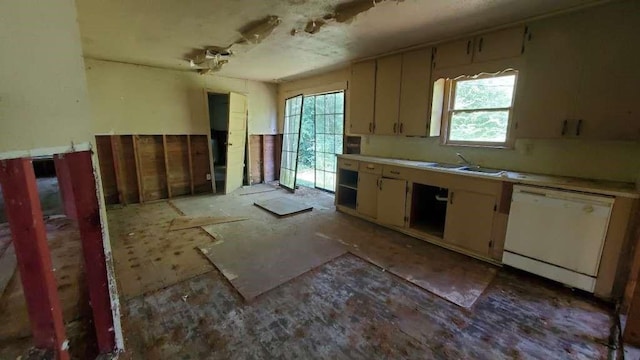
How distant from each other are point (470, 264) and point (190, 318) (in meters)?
2.49

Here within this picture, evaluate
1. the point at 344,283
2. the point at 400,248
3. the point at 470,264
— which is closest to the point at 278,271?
the point at 344,283

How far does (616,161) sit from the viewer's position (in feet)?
7.84

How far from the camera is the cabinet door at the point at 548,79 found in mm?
2348

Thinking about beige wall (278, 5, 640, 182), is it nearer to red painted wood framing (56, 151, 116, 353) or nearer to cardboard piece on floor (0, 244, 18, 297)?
red painted wood framing (56, 151, 116, 353)

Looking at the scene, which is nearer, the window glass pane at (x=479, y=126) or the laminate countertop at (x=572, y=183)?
the laminate countertop at (x=572, y=183)

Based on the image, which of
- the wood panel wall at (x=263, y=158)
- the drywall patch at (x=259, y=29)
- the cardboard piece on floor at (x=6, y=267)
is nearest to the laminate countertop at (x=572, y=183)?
the drywall patch at (x=259, y=29)

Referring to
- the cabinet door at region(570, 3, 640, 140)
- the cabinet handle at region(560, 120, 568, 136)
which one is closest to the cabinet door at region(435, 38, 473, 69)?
the cabinet door at region(570, 3, 640, 140)

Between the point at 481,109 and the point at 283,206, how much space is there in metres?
2.98

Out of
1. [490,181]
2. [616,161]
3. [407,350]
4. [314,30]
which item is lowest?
[407,350]

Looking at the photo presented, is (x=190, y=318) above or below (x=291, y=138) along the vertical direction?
below

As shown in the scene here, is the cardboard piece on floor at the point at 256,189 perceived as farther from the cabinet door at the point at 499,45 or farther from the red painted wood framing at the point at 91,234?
the cabinet door at the point at 499,45

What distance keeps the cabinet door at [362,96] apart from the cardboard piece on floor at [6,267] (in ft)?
12.8

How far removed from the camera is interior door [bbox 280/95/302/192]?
5543 millimetres

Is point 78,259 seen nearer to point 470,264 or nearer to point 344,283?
point 344,283
